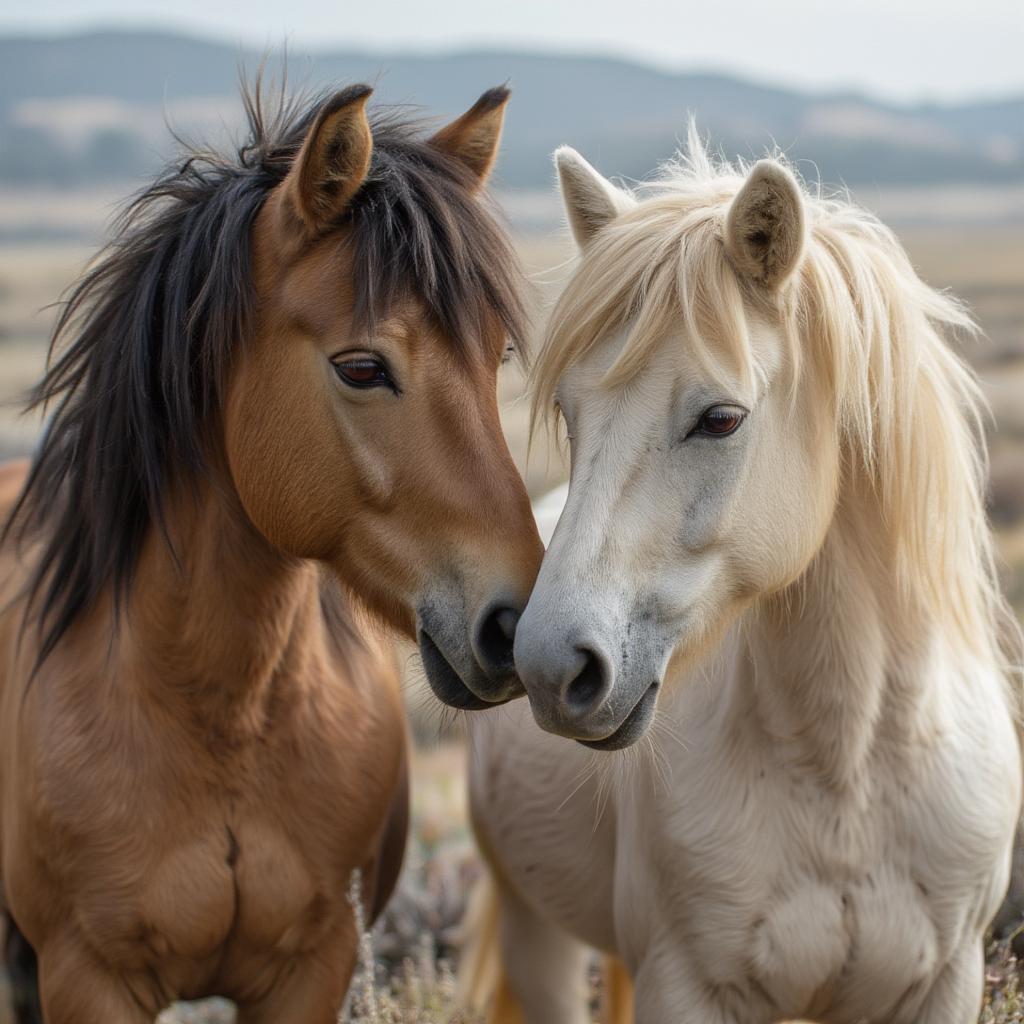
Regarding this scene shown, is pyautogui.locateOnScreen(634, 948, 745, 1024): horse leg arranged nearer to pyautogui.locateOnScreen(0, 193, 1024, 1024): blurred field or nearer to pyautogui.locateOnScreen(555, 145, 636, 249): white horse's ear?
pyautogui.locateOnScreen(0, 193, 1024, 1024): blurred field

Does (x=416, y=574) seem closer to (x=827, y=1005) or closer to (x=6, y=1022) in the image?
(x=827, y=1005)

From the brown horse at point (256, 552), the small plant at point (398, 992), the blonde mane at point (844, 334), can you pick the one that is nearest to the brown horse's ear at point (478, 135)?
the brown horse at point (256, 552)

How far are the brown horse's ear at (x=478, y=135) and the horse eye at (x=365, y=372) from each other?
641 millimetres

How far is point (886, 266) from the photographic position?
2801 mm

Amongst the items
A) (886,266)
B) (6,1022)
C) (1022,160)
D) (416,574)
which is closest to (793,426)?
(886,266)

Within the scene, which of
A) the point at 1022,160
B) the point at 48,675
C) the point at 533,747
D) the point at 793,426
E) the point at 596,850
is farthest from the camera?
the point at 1022,160

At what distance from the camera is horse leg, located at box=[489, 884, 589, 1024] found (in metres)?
4.26

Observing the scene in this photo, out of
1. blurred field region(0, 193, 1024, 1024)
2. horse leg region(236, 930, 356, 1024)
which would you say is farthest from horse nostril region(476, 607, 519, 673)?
horse leg region(236, 930, 356, 1024)

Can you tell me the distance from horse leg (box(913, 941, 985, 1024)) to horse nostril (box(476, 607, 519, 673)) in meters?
1.28

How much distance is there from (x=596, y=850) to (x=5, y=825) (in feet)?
5.08

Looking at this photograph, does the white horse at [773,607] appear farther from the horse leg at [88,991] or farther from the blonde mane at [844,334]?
the horse leg at [88,991]

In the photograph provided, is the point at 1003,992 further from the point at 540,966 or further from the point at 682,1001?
the point at 540,966

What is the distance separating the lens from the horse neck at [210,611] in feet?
9.73

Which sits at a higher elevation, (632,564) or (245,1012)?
(632,564)
